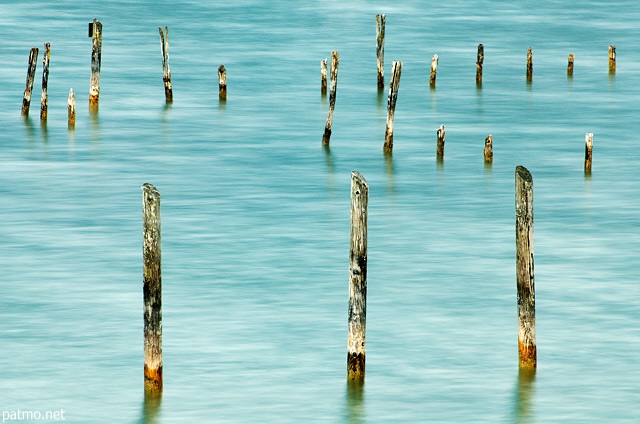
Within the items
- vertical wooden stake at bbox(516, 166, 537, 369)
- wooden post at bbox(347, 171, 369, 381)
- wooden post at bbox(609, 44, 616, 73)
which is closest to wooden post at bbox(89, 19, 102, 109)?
wooden post at bbox(609, 44, 616, 73)

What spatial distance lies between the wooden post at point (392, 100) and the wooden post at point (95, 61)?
843 cm

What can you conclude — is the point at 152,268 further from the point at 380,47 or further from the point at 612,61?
the point at 612,61

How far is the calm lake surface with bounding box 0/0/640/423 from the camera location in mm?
16766

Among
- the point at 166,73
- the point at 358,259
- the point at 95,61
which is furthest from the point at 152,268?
the point at 166,73

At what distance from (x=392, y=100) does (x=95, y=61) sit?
923 cm

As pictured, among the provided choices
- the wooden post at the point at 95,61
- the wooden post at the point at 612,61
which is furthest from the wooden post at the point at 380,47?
the wooden post at the point at 612,61

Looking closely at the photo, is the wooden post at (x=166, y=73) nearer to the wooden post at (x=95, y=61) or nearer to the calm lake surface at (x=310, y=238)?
the calm lake surface at (x=310, y=238)

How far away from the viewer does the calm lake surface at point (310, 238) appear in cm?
1677

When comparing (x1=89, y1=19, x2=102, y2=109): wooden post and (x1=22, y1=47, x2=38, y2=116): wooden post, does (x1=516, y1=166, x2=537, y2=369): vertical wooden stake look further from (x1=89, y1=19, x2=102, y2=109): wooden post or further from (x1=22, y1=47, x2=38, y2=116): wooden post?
(x1=89, y1=19, x2=102, y2=109): wooden post

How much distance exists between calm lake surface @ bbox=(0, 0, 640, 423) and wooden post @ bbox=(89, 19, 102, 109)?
0.77 metres

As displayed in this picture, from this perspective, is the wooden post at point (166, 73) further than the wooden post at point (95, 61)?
Yes

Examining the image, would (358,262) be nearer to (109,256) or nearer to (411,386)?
(411,386)

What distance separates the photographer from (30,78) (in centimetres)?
3484

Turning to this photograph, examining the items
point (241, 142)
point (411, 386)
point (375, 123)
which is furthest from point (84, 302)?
point (375, 123)
